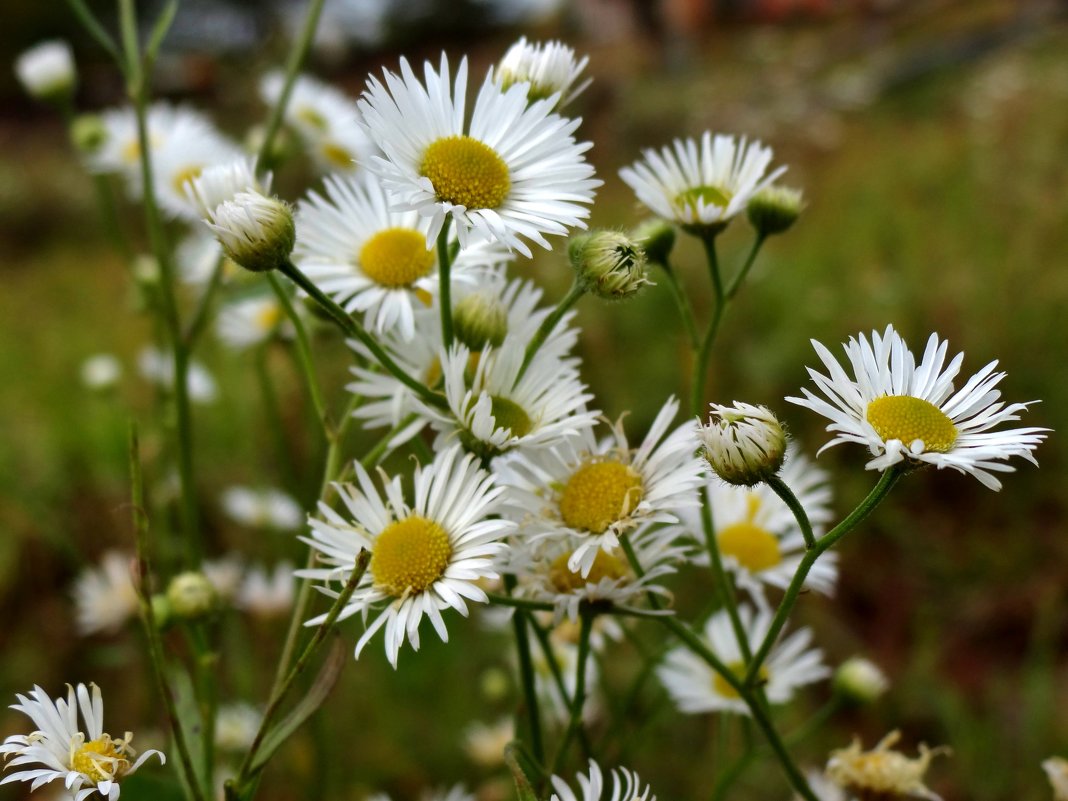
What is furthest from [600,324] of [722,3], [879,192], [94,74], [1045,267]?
[94,74]

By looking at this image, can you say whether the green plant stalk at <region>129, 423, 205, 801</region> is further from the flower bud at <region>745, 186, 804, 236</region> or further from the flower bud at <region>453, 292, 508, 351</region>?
the flower bud at <region>745, 186, 804, 236</region>

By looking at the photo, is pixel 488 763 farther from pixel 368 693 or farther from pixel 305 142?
pixel 305 142

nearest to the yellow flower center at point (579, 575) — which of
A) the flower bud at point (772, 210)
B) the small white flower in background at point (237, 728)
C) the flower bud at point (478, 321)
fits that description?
the flower bud at point (478, 321)

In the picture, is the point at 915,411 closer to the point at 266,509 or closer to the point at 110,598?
the point at 266,509

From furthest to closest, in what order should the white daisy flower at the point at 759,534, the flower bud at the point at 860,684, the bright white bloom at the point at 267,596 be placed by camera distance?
1. the bright white bloom at the point at 267,596
2. the flower bud at the point at 860,684
3. the white daisy flower at the point at 759,534

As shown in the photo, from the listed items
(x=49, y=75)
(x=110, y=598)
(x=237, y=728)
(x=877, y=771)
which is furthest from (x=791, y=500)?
(x=49, y=75)

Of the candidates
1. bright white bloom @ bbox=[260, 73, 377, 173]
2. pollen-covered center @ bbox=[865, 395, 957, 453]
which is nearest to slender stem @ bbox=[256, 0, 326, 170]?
bright white bloom @ bbox=[260, 73, 377, 173]

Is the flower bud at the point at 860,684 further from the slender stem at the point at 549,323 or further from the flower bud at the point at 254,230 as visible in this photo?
the flower bud at the point at 254,230
